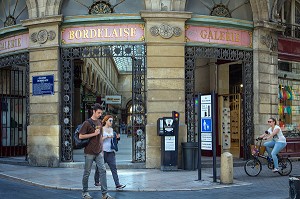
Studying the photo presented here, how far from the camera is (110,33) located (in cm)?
1534

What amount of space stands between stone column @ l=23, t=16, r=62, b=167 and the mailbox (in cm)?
354

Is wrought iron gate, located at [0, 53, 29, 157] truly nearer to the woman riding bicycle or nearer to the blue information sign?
the blue information sign

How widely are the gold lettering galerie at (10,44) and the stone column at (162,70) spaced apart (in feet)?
16.1

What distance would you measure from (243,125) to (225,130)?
2.18 meters

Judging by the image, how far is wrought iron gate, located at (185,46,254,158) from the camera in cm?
1551

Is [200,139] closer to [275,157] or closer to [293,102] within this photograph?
[275,157]

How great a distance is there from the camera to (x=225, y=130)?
1889cm

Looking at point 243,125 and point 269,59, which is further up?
point 269,59

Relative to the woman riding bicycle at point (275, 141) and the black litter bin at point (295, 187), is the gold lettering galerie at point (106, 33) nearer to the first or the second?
the woman riding bicycle at point (275, 141)

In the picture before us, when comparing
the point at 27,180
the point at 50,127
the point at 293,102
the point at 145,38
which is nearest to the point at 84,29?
the point at 145,38

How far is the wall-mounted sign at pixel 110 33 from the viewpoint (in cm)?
1527

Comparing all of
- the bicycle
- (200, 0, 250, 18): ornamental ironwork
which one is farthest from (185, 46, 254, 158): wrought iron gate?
the bicycle

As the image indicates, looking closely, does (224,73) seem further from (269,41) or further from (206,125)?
(206,125)

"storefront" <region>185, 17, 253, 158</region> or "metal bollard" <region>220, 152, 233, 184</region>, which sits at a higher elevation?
"storefront" <region>185, 17, 253, 158</region>
